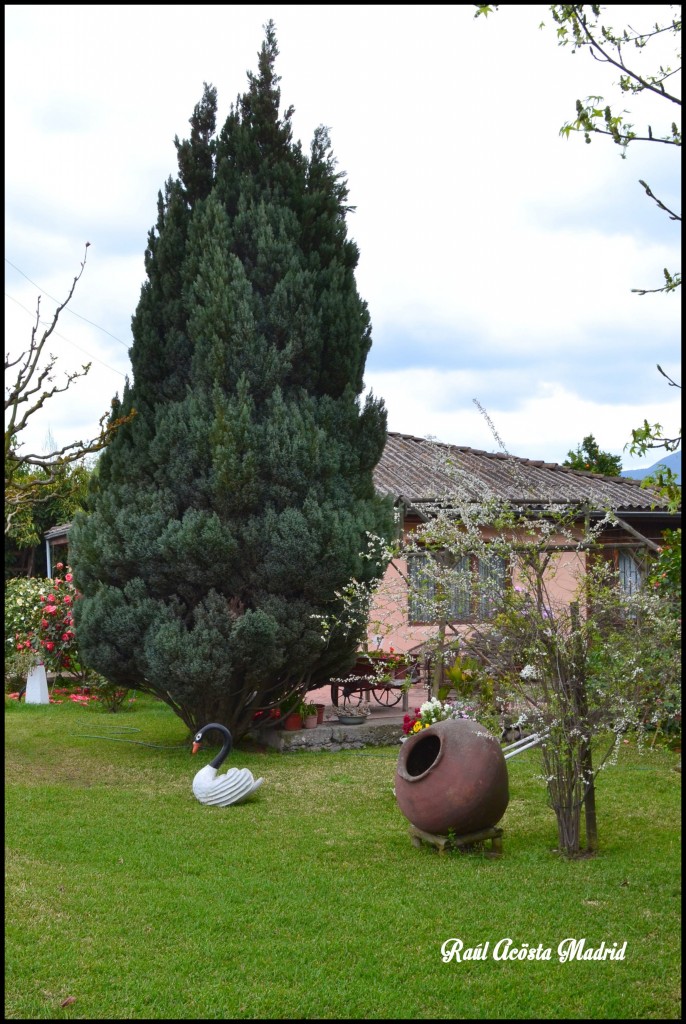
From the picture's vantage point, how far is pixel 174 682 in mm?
8891

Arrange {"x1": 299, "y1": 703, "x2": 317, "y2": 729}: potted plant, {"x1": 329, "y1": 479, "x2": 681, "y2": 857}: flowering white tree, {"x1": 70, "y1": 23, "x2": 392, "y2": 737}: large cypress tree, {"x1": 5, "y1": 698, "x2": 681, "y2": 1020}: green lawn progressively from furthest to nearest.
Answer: {"x1": 299, "y1": 703, "x2": 317, "y2": 729}: potted plant, {"x1": 70, "y1": 23, "x2": 392, "y2": 737}: large cypress tree, {"x1": 329, "y1": 479, "x2": 681, "y2": 857}: flowering white tree, {"x1": 5, "y1": 698, "x2": 681, "y2": 1020}: green lawn

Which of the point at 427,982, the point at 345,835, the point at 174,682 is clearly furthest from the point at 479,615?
the point at 174,682

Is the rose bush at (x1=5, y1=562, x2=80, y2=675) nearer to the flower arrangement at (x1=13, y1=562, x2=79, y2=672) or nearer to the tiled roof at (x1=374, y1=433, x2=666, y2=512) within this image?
the flower arrangement at (x1=13, y1=562, x2=79, y2=672)

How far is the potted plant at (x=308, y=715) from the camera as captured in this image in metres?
10.4

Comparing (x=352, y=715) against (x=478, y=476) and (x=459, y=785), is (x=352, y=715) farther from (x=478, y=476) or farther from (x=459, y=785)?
(x=478, y=476)

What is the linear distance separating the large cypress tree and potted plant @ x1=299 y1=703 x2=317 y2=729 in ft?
1.92

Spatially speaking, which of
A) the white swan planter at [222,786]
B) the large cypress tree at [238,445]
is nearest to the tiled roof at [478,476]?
the large cypress tree at [238,445]

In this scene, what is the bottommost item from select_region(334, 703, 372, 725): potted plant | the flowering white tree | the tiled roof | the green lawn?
the green lawn

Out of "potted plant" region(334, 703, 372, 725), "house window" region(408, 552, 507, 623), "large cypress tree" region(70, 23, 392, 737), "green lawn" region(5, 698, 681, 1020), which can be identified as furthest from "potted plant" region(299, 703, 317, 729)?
"house window" region(408, 552, 507, 623)

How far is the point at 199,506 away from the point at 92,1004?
228 inches

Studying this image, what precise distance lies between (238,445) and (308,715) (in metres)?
3.39

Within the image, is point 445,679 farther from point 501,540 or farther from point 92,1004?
point 92,1004

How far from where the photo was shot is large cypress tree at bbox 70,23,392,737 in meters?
8.99

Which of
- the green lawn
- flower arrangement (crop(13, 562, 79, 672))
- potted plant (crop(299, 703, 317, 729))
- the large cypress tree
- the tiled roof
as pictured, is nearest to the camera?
the green lawn
